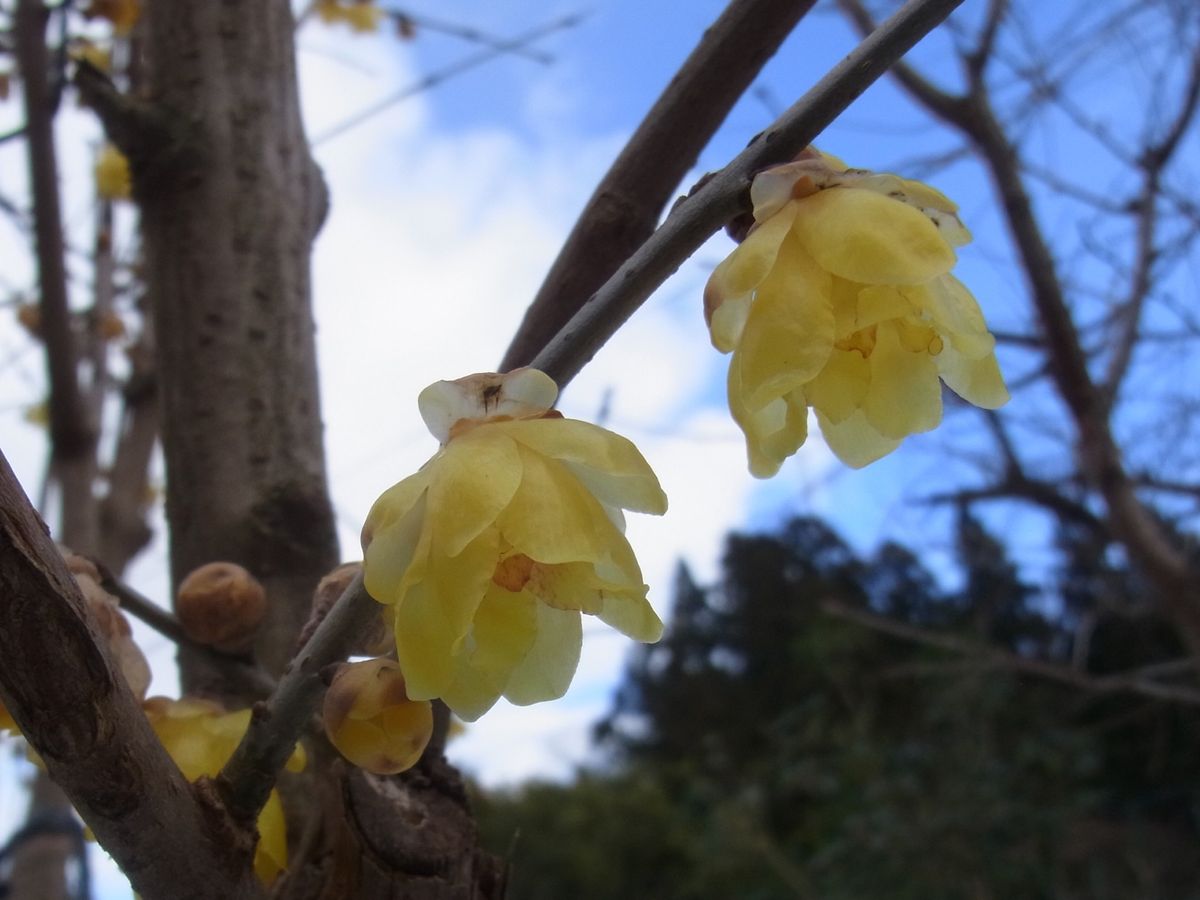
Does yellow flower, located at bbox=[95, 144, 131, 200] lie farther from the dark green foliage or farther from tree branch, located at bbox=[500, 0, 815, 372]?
the dark green foliage

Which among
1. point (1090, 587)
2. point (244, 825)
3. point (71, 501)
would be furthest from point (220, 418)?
point (1090, 587)

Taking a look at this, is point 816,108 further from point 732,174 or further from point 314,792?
point 314,792

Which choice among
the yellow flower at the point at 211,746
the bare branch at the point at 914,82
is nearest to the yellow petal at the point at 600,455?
the yellow flower at the point at 211,746

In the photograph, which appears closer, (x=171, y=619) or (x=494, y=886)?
(x=494, y=886)

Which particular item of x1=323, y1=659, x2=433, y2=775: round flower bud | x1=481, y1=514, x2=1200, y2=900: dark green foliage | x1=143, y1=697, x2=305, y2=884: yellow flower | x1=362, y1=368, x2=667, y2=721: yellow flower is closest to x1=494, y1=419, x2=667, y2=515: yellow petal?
x1=362, y1=368, x2=667, y2=721: yellow flower

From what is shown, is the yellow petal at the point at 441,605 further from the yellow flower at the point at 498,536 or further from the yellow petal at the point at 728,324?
the yellow petal at the point at 728,324

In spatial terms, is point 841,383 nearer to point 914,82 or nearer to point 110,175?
point 110,175

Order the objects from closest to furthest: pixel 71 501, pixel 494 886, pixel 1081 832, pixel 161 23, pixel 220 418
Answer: pixel 494 886 → pixel 220 418 → pixel 161 23 → pixel 71 501 → pixel 1081 832

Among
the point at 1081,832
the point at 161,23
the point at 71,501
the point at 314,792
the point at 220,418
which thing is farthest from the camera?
the point at 1081,832
